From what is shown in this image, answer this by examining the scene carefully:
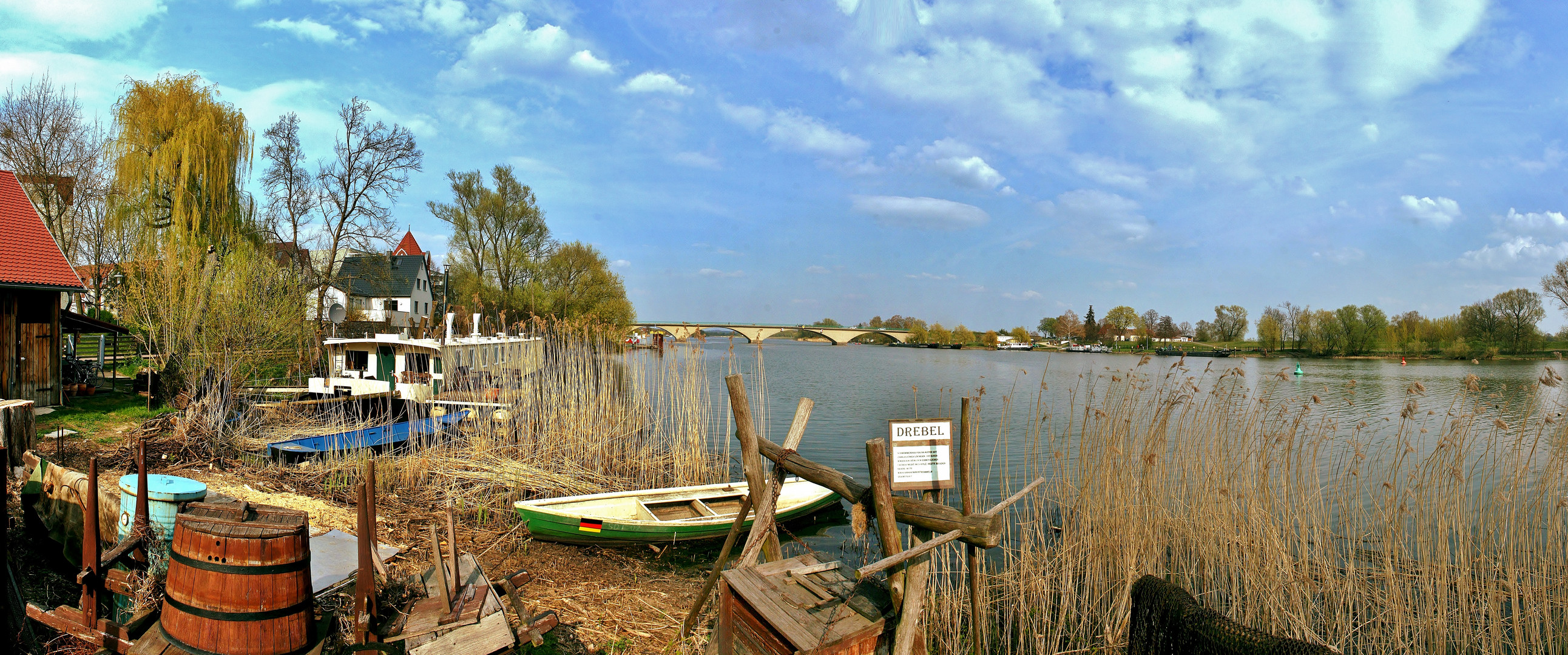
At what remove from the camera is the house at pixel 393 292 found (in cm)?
2845

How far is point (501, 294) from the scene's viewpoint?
37.3 meters

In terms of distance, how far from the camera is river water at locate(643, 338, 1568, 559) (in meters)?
9.79

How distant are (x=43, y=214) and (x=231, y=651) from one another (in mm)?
28526

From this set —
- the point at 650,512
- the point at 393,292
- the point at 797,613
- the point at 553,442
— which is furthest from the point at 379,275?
the point at 797,613

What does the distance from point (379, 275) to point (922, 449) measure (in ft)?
91.2

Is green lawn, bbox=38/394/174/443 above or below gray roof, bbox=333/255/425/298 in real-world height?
below

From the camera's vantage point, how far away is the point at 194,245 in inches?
644

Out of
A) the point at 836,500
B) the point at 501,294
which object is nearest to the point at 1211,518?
the point at 836,500

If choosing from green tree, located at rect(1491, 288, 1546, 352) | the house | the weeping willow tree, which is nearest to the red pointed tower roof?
the house

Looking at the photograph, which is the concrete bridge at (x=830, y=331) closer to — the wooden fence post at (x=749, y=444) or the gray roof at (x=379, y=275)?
the gray roof at (x=379, y=275)

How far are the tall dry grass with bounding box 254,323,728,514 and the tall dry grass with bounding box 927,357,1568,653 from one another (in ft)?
16.7

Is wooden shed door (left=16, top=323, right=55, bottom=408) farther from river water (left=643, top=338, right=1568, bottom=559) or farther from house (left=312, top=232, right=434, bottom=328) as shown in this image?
house (left=312, top=232, right=434, bottom=328)

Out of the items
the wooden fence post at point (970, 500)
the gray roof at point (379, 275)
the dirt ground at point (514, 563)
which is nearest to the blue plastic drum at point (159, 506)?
the dirt ground at point (514, 563)

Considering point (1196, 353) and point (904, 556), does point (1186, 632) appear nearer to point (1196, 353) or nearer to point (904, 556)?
point (904, 556)
